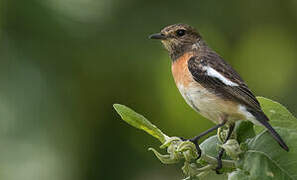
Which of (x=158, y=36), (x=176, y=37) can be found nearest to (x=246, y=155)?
(x=158, y=36)

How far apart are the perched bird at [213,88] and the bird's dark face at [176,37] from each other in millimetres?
57

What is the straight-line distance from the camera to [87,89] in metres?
6.57

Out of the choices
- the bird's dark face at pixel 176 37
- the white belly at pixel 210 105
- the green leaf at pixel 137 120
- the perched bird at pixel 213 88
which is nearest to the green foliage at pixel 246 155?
the green leaf at pixel 137 120

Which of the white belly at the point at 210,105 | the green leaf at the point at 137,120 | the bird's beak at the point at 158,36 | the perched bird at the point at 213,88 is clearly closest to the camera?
the green leaf at the point at 137,120

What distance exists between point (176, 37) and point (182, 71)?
823 millimetres

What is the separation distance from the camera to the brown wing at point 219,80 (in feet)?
14.7

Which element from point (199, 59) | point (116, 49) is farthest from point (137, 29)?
point (199, 59)

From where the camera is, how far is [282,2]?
7.15 m

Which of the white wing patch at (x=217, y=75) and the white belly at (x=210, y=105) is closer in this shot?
the white belly at (x=210, y=105)

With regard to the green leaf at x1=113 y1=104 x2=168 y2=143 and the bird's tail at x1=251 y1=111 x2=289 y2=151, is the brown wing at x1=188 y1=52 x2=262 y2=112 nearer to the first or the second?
the bird's tail at x1=251 y1=111 x2=289 y2=151

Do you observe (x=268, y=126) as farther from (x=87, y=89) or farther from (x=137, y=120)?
(x=87, y=89)

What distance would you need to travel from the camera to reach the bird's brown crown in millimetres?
5859

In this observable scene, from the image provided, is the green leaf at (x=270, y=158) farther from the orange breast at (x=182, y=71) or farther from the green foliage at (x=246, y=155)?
the orange breast at (x=182, y=71)

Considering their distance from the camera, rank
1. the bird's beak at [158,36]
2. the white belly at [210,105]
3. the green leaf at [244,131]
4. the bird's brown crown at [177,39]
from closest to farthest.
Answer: the green leaf at [244,131]
the white belly at [210,105]
the bird's beak at [158,36]
the bird's brown crown at [177,39]
